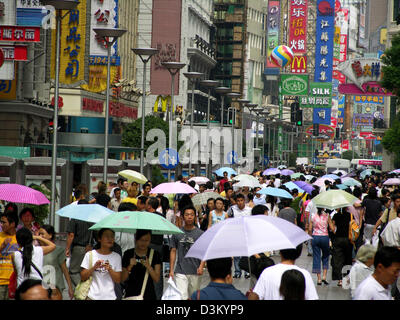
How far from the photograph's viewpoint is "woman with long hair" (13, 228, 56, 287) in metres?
9.07

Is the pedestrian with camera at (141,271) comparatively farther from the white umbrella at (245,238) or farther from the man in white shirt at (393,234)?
the man in white shirt at (393,234)

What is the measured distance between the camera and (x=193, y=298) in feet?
22.4

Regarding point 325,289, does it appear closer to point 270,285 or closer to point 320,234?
point 320,234

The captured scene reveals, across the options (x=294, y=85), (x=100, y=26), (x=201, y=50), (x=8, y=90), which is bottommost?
(x=8, y=90)

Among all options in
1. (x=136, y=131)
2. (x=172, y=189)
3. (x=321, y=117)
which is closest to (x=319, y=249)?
(x=172, y=189)

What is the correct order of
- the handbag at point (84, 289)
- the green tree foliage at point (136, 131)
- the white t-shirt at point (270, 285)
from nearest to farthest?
the white t-shirt at point (270, 285), the handbag at point (84, 289), the green tree foliage at point (136, 131)

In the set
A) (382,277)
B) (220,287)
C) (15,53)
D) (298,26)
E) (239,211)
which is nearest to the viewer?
Result: (220,287)

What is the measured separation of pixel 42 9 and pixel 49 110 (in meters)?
7.56

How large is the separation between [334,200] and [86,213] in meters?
5.81

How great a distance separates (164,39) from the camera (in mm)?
77938

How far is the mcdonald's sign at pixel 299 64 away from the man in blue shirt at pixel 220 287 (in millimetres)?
140269

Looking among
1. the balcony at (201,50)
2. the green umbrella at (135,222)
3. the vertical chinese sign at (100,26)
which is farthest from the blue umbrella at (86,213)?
the balcony at (201,50)

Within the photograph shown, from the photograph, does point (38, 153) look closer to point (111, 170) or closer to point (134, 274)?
point (111, 170)

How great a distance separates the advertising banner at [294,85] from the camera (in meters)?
90.9
